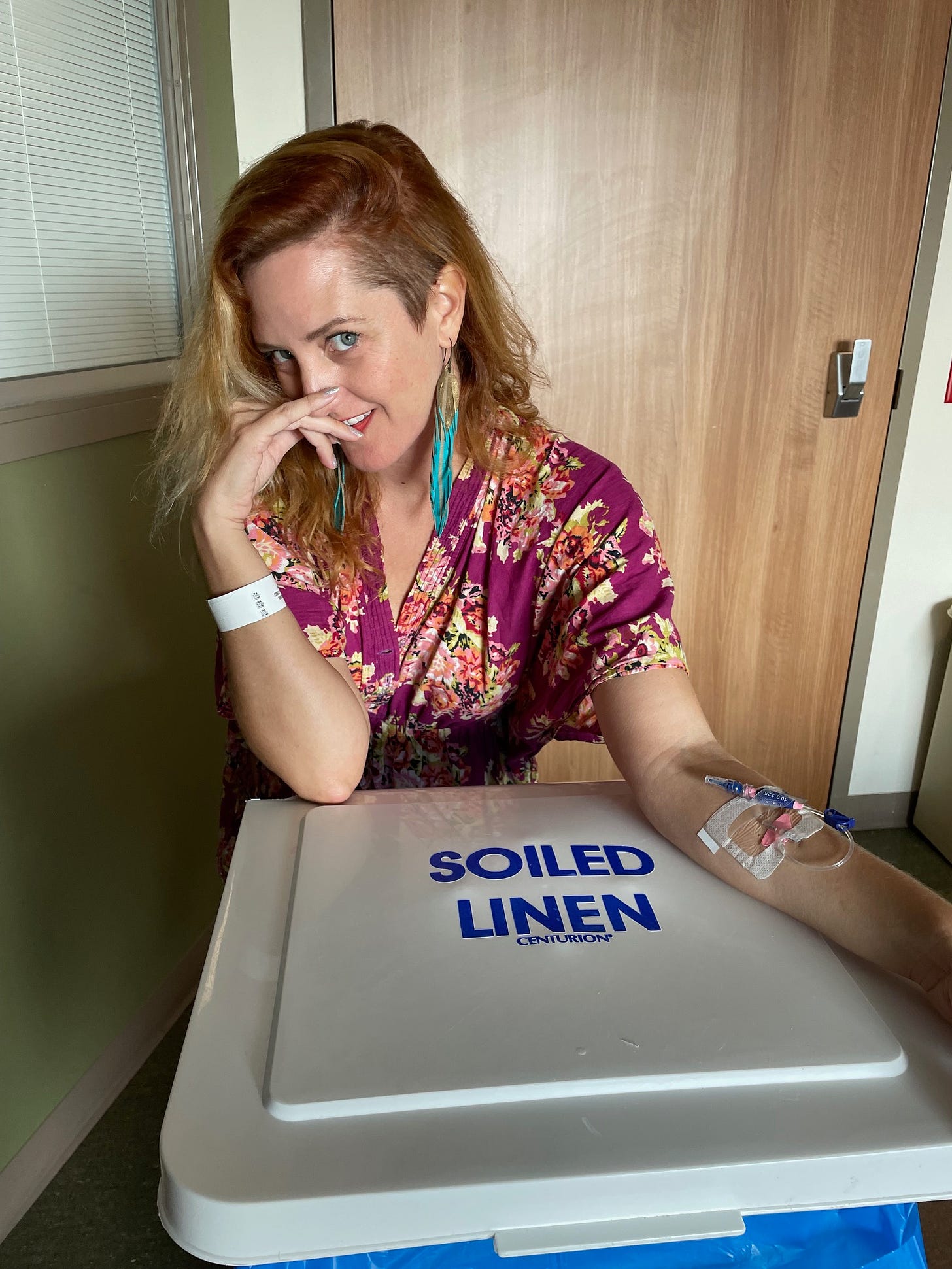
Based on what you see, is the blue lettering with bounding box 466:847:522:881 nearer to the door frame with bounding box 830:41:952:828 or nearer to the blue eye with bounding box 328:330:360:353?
the blue eye with bounding box 328:330:360:353

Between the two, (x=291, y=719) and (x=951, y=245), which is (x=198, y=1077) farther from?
(x=951, y=245)

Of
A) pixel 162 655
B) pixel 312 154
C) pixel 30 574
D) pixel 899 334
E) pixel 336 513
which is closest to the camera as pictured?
pixel 312 154

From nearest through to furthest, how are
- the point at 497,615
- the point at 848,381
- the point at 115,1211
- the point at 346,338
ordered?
the point at 346,338 < the point at 497,615 < the point at 115,1211 < the point at 848,381

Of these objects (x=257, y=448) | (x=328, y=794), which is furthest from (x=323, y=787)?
(x=257, y=448)

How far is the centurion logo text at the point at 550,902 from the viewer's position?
66 centimetres

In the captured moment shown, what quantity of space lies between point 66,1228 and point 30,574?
3.16 ft

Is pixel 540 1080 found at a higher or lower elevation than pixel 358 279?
lower

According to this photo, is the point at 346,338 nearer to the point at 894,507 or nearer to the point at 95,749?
the point at 95,749

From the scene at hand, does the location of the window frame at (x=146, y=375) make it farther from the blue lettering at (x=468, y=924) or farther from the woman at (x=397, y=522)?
the blue lettering at (x=468, y=924)

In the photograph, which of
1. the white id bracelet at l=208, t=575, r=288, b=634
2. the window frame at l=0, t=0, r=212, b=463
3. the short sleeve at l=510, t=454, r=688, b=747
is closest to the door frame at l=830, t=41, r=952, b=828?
the short sleeve at l=510, t=454, r=688, b=747

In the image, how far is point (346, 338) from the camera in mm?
1002

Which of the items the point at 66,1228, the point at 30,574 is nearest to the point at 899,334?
the point at 30,574

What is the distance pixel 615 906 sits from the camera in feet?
2.29

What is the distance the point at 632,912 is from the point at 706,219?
68.8 inches
